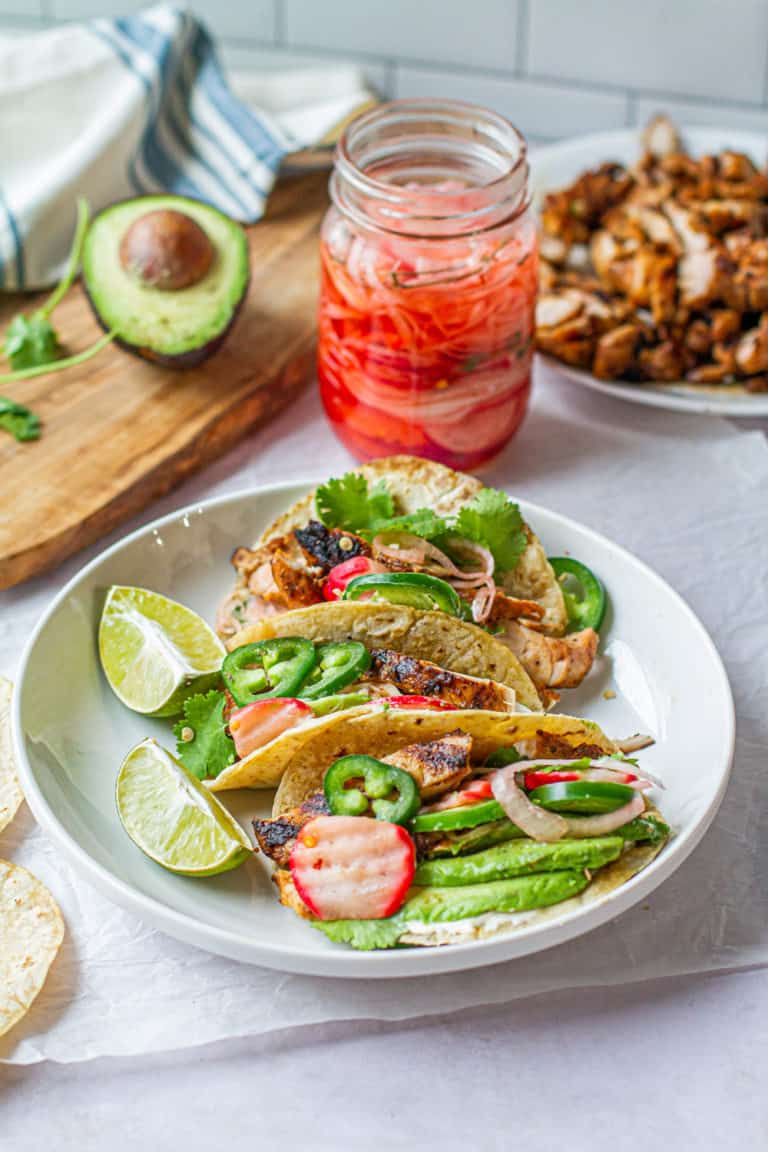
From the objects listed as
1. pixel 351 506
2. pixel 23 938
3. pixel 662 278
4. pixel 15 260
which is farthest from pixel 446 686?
pixel 15 260

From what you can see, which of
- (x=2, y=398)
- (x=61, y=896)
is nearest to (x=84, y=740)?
(x=61, y=896)

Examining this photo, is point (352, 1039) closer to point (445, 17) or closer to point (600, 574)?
point (600, 574)

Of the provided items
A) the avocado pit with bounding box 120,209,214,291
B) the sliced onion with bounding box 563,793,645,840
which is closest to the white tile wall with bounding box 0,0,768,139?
the avocado pit with bounding box 120,209,214,291

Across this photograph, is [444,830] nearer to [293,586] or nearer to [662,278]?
[293,586]

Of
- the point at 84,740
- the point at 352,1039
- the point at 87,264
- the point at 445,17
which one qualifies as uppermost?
the point at 445,17

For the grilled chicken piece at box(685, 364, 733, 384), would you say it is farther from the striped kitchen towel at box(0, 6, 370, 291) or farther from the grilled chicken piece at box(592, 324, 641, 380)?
the striped kitchen towel at box(0, 6, 370, 291)

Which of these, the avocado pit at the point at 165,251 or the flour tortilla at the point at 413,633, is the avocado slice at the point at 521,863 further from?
the avocado pit at the point at 165,251
